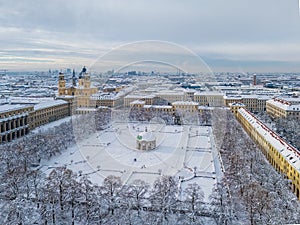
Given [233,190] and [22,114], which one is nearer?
[233,190]

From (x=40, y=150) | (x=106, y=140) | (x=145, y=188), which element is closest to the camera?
(x=145, y=188)

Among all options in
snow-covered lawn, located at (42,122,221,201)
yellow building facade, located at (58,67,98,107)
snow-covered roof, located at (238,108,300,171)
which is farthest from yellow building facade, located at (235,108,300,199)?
yellow building facade, located at (58,67,98,107)

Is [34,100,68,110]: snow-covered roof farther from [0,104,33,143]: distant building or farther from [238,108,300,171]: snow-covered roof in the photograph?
[238,108,300,171]: snow-covered roof

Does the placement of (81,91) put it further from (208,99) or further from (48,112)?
(208,99)

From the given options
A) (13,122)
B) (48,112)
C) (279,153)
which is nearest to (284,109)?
(279,153)

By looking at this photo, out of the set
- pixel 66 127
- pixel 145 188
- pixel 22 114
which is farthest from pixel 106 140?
pixel 145 188

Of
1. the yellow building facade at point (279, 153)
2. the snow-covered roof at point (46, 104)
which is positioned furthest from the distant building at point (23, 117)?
the yellow building facade at point (279, 153)

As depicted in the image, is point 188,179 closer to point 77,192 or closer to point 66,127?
point 77,192

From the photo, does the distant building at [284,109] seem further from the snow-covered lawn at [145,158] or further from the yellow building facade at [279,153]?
the snow-covered lawn at [145,158]
